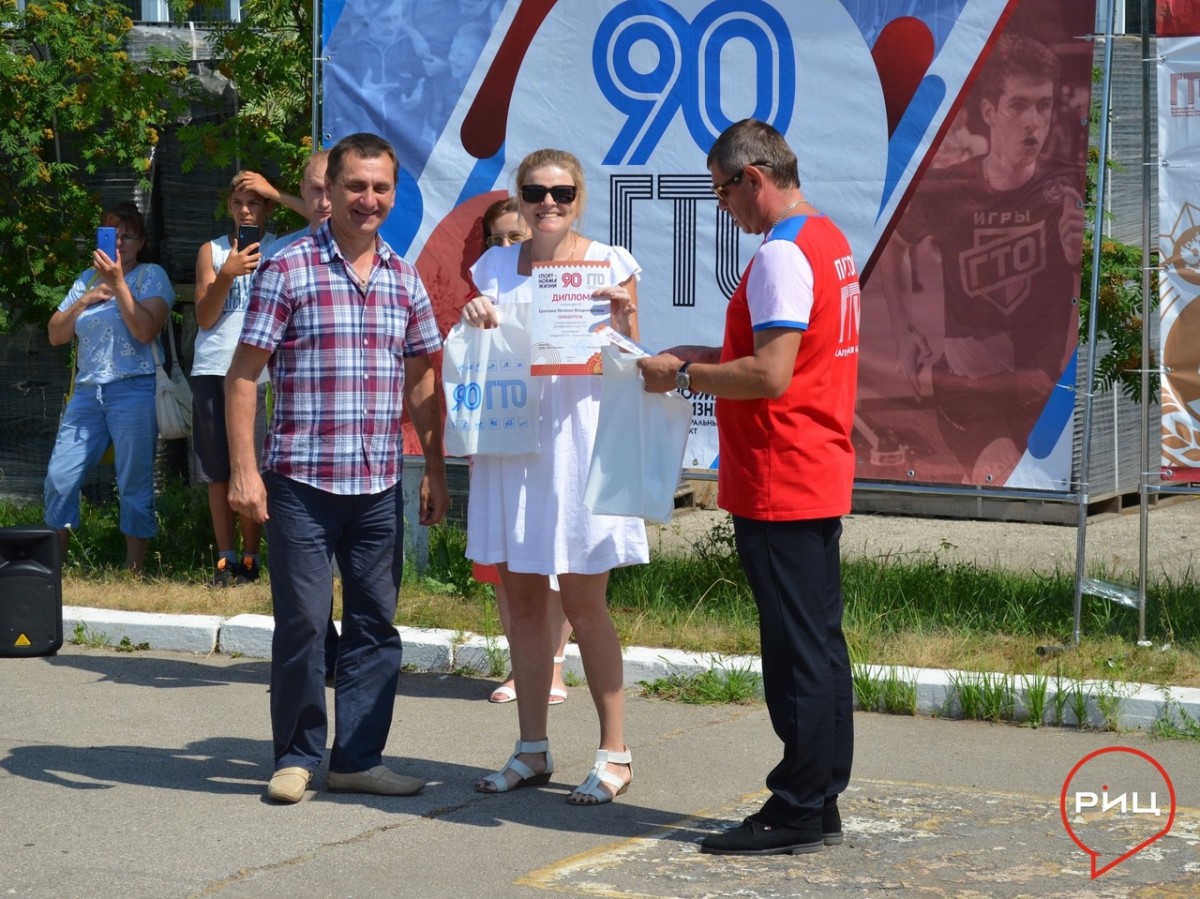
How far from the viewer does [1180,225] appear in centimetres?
675

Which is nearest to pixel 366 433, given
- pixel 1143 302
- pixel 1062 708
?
pixel 1062 708

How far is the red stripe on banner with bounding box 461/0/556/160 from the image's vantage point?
807 cm

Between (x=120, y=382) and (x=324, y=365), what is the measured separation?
13.6ft

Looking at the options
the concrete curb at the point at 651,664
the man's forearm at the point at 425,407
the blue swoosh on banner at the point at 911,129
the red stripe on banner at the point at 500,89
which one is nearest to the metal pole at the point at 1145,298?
the concrete curb at the point at 651,664

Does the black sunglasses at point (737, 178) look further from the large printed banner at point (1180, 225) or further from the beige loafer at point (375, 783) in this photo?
the large printed banner at point (1180, 225)

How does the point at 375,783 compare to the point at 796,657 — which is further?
the point at 375,783

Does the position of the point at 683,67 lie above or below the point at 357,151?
above

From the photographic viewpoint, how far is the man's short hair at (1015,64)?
705 centimetres

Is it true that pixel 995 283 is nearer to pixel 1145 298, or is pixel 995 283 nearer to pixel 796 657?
pixel 1145 298

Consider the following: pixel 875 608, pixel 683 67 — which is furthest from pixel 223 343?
pixel 875 608

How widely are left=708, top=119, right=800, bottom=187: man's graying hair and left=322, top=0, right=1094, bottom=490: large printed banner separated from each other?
282 centimetres

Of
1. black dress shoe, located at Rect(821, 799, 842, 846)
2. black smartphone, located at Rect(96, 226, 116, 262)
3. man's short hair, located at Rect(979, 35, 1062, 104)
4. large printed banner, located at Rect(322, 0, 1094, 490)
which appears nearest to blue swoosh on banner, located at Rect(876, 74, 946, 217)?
large printed banner, located at Rect(322, 0, 1094, 490)

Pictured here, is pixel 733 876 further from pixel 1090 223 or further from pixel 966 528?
pixel 966 528

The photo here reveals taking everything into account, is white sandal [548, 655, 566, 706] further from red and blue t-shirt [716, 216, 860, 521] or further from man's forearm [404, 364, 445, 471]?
red and blue t-shirt [716, 216, 860, 521]
